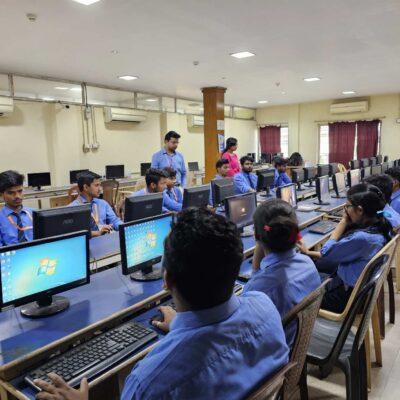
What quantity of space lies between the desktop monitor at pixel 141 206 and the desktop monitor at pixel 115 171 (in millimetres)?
4865

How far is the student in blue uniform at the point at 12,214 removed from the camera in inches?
107

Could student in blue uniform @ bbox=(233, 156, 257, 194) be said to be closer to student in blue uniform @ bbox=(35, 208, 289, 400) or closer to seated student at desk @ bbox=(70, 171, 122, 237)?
seated student at desk @ bbox=(70, 171, 122, 237)

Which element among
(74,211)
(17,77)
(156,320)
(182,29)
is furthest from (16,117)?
(156,320)

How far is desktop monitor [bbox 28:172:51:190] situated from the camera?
20.3 feet

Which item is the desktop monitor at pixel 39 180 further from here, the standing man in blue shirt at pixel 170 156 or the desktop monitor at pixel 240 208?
the desktop monitor at pixel 240 208

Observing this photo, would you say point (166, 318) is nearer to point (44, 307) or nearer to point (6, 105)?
point (44, 307)

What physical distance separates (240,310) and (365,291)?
36.3 inches

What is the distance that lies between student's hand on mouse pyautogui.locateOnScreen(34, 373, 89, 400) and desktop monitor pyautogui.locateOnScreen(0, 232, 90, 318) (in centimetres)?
49

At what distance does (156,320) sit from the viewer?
5.32 ft

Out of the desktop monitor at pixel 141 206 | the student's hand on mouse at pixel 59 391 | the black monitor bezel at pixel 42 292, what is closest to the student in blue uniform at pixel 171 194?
the desktop monitor at pixel 141 206

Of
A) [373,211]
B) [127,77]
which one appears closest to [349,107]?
[127,77]

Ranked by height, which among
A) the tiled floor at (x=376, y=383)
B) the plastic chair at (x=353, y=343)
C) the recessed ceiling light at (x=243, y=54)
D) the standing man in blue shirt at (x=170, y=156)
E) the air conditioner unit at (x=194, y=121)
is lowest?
the tiled floor at (x=376, y=383)

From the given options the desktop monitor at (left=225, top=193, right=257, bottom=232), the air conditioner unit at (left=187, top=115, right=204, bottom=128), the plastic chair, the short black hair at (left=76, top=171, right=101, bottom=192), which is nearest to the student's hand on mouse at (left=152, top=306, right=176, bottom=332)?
the plastic chair

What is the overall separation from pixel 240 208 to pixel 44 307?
170cm
